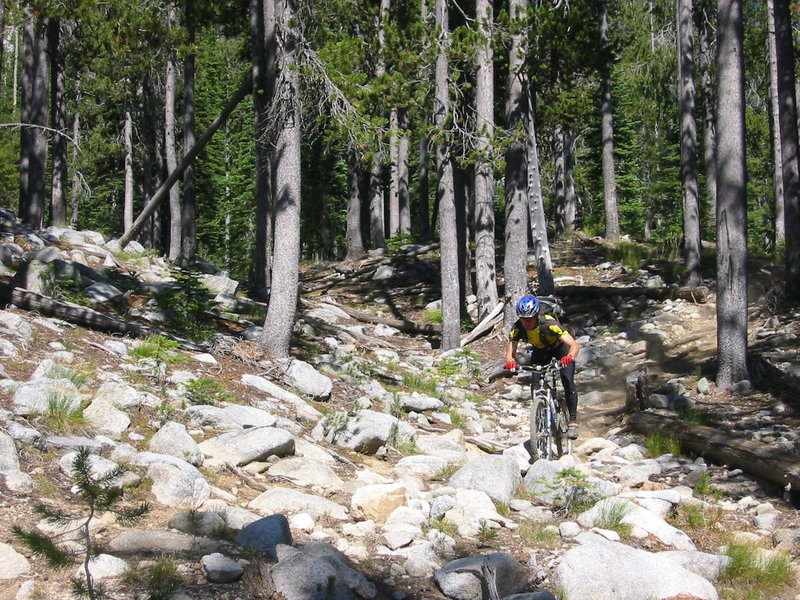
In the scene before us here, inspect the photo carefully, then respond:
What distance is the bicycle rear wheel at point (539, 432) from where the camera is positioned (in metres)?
8.30

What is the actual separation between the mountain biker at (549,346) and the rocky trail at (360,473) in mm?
700

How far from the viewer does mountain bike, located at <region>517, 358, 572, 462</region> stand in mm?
8312

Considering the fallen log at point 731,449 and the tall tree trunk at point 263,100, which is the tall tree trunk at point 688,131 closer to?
the fallen log at point 731,449

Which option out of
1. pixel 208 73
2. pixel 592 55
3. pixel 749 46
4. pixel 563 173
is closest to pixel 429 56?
pixel 592 55

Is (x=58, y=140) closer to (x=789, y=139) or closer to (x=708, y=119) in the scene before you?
(x=789, y=139)

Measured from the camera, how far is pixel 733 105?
35.2 ft

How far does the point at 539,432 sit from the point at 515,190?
26.6 ft

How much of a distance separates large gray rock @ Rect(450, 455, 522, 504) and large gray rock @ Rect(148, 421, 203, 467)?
2383 millimetres

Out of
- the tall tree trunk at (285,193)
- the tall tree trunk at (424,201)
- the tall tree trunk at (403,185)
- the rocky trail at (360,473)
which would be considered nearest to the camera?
the rocky trail at (360,473)

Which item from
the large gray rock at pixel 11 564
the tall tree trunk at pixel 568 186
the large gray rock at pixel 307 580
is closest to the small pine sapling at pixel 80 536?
the large gray rock at pixel 11 564

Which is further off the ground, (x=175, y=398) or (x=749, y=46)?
(x=749, y=46)

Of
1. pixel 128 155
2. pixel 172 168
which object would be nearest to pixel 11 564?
pixel 172 168

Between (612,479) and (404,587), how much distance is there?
3585 millimetres

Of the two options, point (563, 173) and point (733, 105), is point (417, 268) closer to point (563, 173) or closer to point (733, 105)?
point (563, 173)
